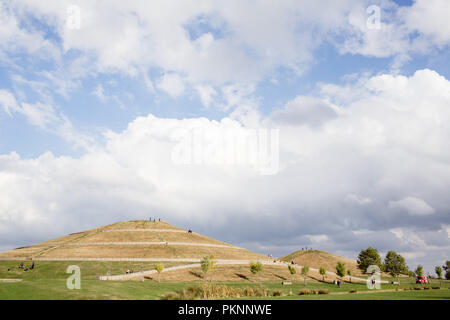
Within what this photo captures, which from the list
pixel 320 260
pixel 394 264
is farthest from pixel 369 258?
pixel 320 260

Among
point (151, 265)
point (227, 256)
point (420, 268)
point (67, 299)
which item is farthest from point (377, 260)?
point (67, 299)

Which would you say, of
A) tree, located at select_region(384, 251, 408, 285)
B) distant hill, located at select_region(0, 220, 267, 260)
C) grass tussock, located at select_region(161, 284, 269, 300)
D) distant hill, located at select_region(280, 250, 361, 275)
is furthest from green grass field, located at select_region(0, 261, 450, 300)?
distant hill, located at select_region(280, 250, 361, 275)

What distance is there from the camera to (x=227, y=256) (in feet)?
348

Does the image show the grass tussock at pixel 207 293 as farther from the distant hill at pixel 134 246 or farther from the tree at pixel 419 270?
the tree at pixel 419 270

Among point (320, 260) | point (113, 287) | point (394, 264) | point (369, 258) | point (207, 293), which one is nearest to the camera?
point (207, 293)

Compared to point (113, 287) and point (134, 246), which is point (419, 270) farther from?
point (113, 287)

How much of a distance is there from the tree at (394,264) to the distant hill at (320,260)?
9.48 meters

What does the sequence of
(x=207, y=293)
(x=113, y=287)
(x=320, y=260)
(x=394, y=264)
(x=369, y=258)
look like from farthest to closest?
(x=320, y=260) → (x=394, y=264) → (x=369, y=258) → (x=113, y=287) → (x=207, y=293)

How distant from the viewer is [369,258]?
104 meters

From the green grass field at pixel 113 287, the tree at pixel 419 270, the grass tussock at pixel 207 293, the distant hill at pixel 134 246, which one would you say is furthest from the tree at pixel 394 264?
the grass tussock at pixel 207 293

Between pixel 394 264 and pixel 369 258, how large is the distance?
386 inches

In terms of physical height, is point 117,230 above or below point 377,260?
above
